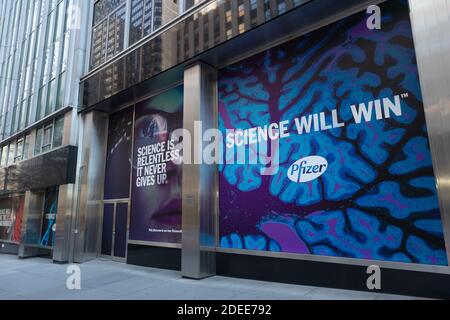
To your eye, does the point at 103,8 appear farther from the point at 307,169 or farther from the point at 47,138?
the point at 307,169

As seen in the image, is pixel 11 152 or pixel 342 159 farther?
pixel 11 152

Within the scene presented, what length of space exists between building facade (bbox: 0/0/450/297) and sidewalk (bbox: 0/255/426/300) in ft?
1.39

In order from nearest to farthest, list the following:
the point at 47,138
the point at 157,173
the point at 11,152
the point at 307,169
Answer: the point at 307,169 → the point at 157,173 → the point at 47,138 → the point at 11,152

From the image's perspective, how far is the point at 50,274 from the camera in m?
9.59

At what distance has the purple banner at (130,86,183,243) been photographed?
9.74 meters

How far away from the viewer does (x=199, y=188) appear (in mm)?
8289

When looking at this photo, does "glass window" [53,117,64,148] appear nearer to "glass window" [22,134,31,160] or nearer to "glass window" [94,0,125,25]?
"glass window" [22,134,31,160]

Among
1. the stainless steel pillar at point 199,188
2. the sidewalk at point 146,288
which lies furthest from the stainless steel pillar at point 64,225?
the stainless steel pillar at point 199,188

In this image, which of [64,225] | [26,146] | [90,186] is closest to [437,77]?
[90,186]

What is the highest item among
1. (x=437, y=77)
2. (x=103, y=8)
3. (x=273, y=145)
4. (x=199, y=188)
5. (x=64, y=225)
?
(x=103, y=8)

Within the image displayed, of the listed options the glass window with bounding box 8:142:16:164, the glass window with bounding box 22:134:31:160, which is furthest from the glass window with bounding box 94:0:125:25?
the glass window with bounding box 8:142:16:164

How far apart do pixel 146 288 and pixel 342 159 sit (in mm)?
5143
